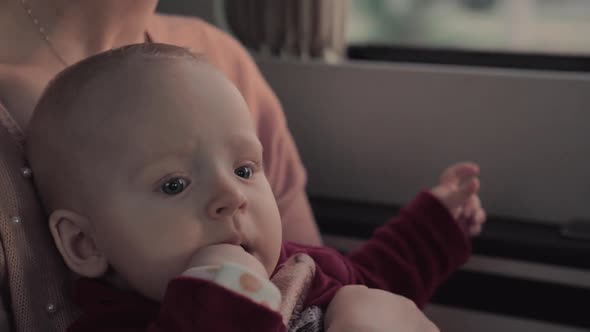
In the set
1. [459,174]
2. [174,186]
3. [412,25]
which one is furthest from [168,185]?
[412,25]

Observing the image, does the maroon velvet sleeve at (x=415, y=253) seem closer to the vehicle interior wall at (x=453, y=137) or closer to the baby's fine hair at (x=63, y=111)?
the vehicle interior wall at (x=453, y=137)

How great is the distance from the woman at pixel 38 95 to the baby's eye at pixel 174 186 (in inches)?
6.8

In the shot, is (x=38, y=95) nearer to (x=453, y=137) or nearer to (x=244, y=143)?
(x=244, y=143)

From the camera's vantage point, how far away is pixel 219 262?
0.68 metres

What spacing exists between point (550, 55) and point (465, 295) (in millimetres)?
502

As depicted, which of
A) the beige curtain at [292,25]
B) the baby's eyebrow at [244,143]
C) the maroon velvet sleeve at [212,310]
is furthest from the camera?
the beige curtain at [292,25]

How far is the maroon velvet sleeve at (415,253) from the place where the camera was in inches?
40.2

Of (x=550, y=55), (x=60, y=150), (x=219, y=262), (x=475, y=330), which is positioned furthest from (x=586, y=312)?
(x=60, y=150)

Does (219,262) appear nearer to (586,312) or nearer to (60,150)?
(60,150)

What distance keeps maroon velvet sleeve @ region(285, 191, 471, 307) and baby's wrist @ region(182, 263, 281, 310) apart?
0.32 metres

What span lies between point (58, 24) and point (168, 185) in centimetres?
32

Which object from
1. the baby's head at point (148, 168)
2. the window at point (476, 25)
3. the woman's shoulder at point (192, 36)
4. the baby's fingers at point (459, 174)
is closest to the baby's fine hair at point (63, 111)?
the baby's head at point (148, 168)

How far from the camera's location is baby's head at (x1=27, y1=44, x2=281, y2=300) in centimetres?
73

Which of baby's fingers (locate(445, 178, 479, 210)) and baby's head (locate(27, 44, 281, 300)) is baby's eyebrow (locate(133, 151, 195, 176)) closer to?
baby's head (locate(27, 44, 281, 300))
